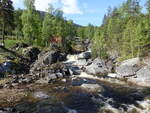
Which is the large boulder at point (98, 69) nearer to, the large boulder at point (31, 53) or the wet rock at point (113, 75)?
the wet rock at point (113, 75)

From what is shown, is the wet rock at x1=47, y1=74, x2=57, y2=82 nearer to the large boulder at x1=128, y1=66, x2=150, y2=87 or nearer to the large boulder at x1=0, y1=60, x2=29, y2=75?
the large boulder at x1=0, y1=60, x2=29, y2=75

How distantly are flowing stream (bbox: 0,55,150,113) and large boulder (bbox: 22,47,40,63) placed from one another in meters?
24.0

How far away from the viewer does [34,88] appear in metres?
43.0

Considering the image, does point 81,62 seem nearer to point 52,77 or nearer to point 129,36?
point 129,36

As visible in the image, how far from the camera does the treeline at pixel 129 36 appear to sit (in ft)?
210

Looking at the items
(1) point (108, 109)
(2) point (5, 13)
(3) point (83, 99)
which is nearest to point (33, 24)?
(2) point (5, 13)

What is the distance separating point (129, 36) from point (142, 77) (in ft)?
66.6

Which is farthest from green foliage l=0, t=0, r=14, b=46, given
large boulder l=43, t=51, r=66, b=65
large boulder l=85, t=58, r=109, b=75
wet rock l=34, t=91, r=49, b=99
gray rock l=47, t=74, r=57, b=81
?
wet rock l=34, t=91, r=49, b=99

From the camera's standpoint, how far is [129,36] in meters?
68.3

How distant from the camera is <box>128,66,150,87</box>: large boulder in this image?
161ft

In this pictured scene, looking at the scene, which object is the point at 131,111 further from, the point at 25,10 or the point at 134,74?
the point at 25,10

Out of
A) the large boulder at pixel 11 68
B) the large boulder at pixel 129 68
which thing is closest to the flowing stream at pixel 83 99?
the large boulder at pixel 129 68

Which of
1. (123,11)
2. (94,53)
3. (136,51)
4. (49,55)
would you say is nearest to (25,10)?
(49,55)

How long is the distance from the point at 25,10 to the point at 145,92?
55.6m
